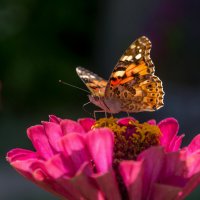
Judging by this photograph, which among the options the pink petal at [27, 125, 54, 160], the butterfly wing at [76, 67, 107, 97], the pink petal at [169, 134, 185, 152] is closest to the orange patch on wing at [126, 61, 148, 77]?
the butterfly wing at [76, 67, 107, 97]

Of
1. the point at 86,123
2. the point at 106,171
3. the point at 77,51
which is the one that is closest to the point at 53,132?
the point at 86,123

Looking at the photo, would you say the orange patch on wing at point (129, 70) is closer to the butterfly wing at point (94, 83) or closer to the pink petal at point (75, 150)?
the butterfly wing at point (94, 83)

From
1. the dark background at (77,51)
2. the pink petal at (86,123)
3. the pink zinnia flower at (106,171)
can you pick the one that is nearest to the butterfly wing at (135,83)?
the pink petal at (86,123)

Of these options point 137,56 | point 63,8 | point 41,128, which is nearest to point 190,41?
point 63,8

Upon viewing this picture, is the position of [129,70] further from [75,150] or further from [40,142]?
[75,150]

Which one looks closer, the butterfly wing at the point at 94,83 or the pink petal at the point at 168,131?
the pink petal at the point at 168,131

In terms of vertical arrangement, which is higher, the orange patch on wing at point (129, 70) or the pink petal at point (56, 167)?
the orange patch on wing at point (129, 70)
